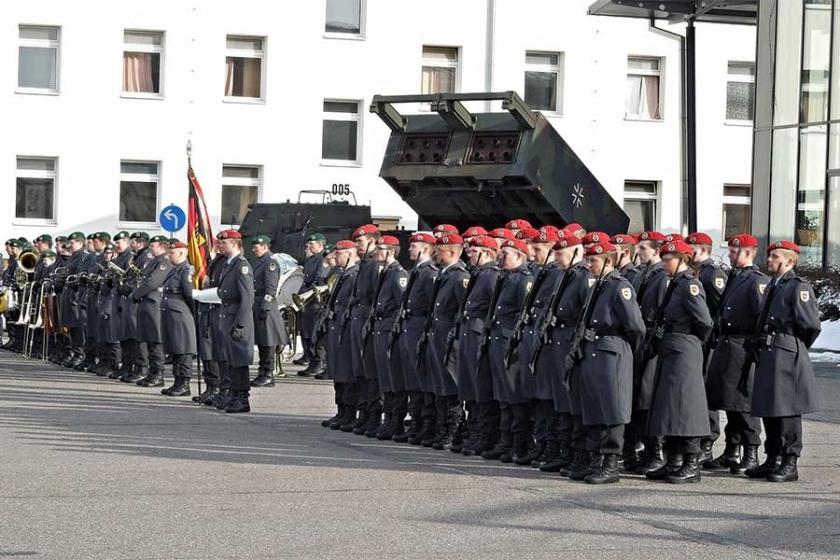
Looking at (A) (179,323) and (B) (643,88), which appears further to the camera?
(B) (643,88)

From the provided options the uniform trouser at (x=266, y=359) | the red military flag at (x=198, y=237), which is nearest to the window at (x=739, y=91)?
the red military flag at (x=198, y=237)

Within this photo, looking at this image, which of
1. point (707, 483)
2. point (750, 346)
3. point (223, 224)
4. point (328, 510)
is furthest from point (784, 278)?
point (223, 224)

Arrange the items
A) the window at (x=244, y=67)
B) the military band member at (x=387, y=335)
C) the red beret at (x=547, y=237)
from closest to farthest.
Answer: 1. the red beret at (x=547, y=237)
2. the military band member at (x=387, y=335)
3. the window at (x=244, y=67)

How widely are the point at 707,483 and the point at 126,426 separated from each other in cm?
550

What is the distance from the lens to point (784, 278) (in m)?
12.8

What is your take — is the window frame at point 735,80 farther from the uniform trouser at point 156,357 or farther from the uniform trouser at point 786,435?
the uniform trouser at point 786,435

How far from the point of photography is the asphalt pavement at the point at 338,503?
30.8ft

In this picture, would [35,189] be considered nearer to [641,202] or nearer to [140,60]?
[140,60]

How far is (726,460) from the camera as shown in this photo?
1346cm

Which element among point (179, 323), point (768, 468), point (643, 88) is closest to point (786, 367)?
point (768, 468)

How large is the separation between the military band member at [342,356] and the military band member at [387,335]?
44 centimetres

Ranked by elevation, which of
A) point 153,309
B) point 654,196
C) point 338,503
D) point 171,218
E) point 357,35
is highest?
point 357,35

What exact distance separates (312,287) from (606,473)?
10932mm

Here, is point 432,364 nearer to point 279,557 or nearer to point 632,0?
point 279,557
